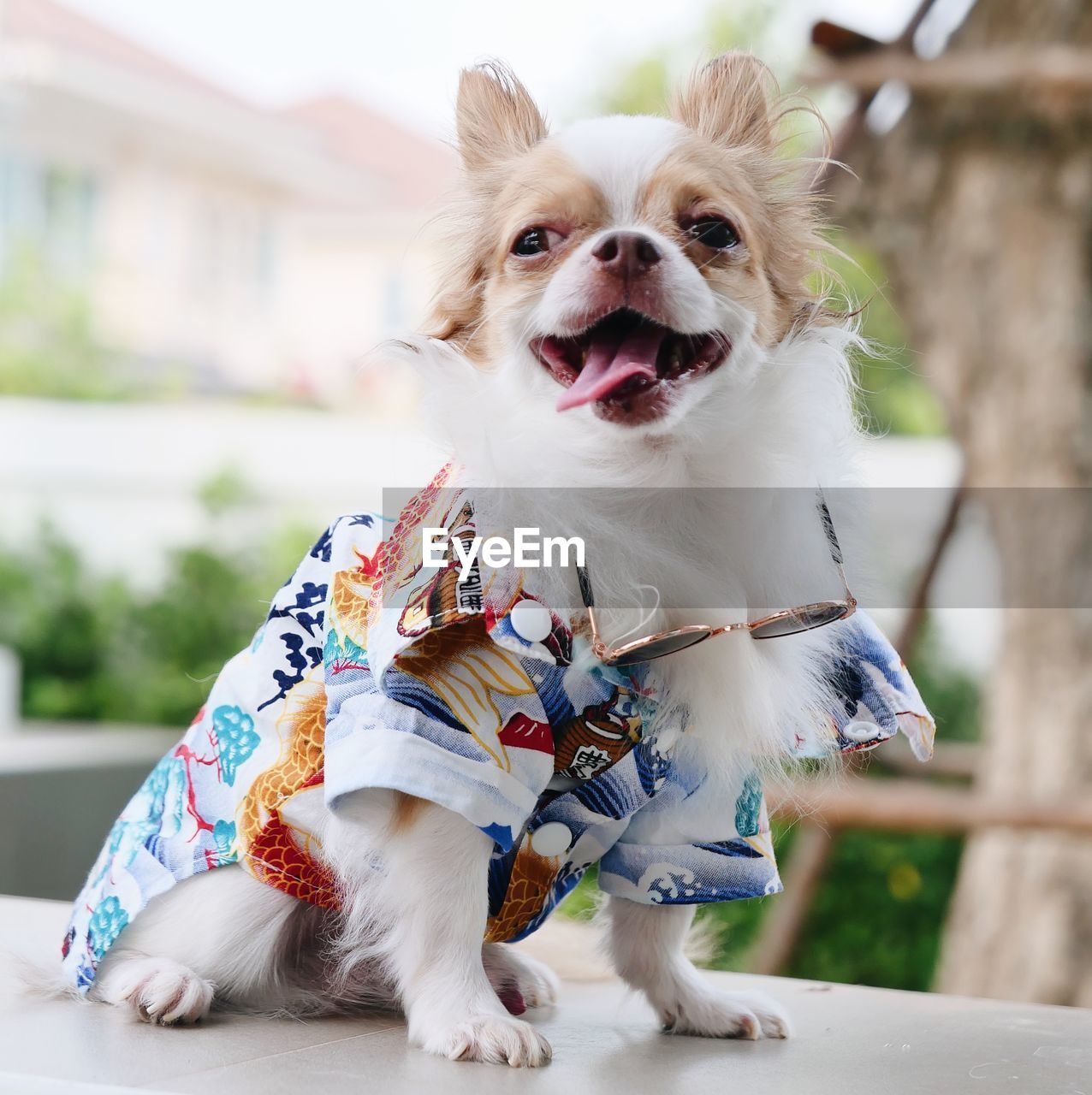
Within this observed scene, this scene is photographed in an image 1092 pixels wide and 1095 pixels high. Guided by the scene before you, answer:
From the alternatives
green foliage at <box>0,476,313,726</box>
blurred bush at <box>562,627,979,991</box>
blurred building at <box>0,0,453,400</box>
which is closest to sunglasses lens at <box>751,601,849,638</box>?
blurred bush at <box>562,627,979,991</box>

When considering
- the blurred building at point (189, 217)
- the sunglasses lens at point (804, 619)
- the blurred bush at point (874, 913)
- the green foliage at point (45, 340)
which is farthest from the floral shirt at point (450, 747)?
the blurred building at point (189, 217)

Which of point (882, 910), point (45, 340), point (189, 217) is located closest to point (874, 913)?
point (882, 910)

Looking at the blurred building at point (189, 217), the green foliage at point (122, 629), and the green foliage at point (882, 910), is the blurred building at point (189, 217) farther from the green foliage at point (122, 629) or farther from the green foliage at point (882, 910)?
the green foliage at point (882, 910)

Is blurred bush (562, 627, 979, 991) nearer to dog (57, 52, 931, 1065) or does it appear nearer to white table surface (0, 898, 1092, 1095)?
white table surface (0, 898, 1092, 1095)

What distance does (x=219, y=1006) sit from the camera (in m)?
1.50

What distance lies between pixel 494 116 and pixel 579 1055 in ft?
3.48

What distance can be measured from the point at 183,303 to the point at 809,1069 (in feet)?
38.4

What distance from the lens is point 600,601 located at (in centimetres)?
134

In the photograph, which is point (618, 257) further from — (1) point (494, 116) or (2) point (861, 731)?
(2) point (861, 731)

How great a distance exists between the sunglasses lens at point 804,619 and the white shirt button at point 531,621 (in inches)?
8.8

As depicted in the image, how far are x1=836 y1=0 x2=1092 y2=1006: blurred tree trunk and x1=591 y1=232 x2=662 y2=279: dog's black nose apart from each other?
2.22 meters

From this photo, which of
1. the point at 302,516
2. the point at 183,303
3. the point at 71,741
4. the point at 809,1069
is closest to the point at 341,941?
the point at 809,1069

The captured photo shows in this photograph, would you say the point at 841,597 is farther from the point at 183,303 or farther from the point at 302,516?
the point at 183,303

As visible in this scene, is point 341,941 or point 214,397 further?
point 214,397
